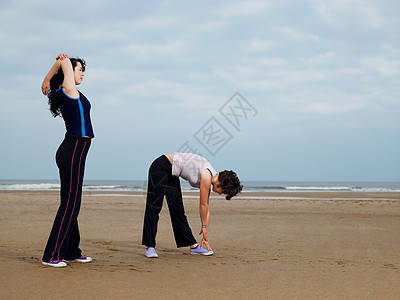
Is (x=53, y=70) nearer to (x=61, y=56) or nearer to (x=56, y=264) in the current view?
(x=61, y=56)

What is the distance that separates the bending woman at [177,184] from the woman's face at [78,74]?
129cm

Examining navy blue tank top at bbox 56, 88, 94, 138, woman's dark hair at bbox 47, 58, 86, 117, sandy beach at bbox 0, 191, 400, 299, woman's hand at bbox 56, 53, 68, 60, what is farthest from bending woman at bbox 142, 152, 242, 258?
woman's hand at bbox 56, 53, 68, 60

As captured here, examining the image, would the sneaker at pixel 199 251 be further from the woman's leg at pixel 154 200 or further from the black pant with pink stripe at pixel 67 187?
the black pant with pink stripe at pixel 67 187

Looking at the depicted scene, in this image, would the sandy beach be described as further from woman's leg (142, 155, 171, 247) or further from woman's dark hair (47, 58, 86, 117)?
woman's dark hair (47, 58, 86, 117)

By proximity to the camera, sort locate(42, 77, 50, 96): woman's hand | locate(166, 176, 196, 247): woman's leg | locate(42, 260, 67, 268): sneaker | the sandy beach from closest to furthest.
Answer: the sandy beach → locate(42, 260, 67, 268): sneaker → locate(42, 77, 50, 96): woman's hand → locate(166, 176, 196, 247): woman's leg

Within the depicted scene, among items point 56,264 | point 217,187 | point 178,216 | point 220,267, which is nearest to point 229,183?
point 217,187

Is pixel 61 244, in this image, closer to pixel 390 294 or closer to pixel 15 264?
pixel 15 264

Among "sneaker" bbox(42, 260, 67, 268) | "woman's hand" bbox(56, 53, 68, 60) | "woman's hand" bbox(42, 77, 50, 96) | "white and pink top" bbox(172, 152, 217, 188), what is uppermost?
"woman's hand" bbox(56, 53, 68, 60)

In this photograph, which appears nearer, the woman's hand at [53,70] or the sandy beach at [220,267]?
the sandy beach at [220,267]

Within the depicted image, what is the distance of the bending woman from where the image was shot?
458 centimetres

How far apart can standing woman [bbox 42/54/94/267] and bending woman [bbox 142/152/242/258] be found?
956 mm

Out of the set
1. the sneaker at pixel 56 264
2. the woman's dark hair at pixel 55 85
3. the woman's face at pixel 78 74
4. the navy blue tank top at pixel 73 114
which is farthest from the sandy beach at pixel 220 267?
the woman's face at pixel 78 74

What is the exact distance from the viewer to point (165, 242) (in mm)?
5957

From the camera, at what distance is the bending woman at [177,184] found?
4.58 m
